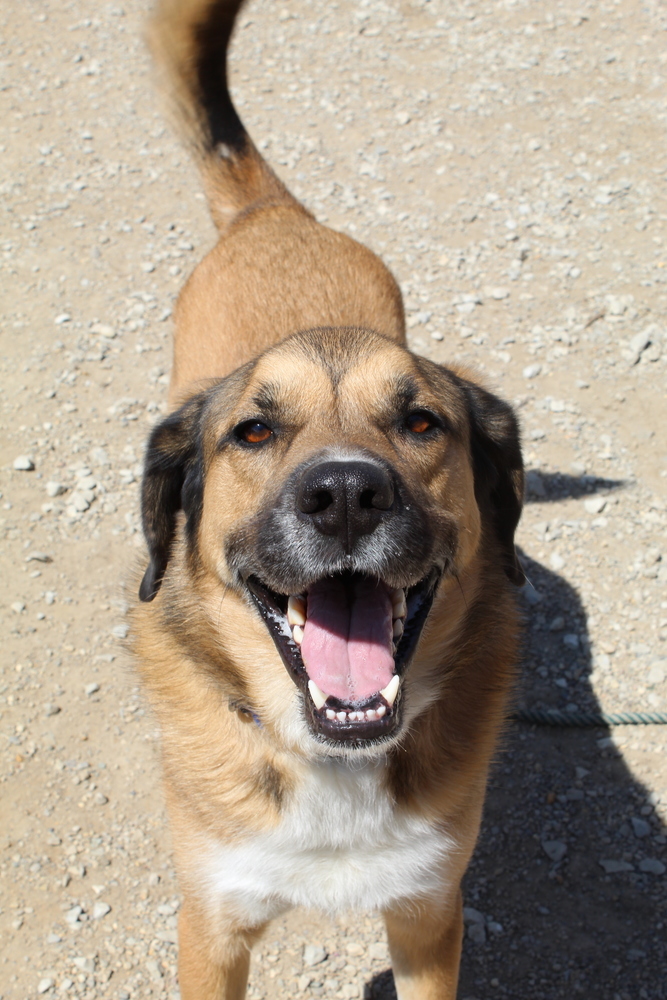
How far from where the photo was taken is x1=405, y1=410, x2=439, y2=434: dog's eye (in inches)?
94.7

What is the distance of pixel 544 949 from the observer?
3.03 meters

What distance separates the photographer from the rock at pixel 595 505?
14.1ft

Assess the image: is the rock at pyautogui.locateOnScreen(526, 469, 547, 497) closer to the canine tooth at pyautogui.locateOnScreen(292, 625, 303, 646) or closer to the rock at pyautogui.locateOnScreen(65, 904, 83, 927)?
the canine tooth at pyautogui.locateOnScreen(292, 625, 303, 646)

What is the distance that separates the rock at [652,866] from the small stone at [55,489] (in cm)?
315

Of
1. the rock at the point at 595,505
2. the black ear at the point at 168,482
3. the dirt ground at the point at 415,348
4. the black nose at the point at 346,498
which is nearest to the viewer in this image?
the black nose at the point at 346,498

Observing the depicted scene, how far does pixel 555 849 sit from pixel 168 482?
2.03m

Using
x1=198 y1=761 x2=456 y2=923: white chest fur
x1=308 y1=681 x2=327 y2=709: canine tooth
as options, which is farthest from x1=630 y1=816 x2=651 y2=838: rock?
x1=308 y1=681 x2=327 y2=709: canine tooth

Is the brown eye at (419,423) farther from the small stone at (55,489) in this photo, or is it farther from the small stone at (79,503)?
the small stone at (55,489)

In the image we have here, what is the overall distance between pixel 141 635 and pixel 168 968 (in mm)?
1236

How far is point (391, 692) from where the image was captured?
205 cm

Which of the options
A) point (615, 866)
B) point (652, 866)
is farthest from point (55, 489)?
point (652, 866)

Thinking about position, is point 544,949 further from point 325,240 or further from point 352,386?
point 325,240

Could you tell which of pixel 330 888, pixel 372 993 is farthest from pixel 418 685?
pixel 372 993

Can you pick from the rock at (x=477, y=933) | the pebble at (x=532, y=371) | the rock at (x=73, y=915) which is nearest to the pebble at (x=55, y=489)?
the rock at (x=73, y=915)
